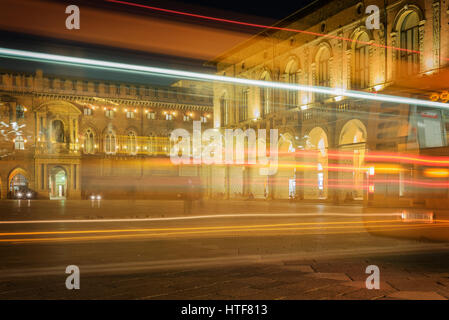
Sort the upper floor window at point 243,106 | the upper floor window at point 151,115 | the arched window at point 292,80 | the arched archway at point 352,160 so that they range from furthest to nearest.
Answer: the upper floor window at point 151,115 → the upper floor window at point 243,106 → the arched window at point 292,80 → the arched archway at point 352,160

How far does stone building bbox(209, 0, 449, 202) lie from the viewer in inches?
896

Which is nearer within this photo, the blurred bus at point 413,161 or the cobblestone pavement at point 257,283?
the cobblestone pavement at point 257,283

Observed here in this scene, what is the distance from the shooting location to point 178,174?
5228cm

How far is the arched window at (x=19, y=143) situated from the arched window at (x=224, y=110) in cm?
2172

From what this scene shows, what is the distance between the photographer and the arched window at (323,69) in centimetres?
2934

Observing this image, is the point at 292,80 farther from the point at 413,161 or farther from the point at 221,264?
the point at 221,264

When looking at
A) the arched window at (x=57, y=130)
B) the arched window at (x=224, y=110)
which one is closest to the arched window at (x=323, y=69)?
the arched window at (x=224, y=110)

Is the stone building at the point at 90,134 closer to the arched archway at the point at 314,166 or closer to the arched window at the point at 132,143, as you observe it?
the arched window at the point at 132,143

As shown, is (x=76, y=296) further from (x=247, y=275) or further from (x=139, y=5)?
(x=139, y=5)

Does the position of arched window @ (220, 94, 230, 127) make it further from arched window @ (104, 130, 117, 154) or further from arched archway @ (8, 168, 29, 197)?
arched archway @ (8, 168, 29, 197)

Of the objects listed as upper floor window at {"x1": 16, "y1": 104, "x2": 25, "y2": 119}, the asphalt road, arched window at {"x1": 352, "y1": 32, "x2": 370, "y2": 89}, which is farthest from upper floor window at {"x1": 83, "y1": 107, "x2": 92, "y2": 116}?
the asphalt road

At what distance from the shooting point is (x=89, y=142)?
48.8 meters

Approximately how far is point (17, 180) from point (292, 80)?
31869 millimetres
